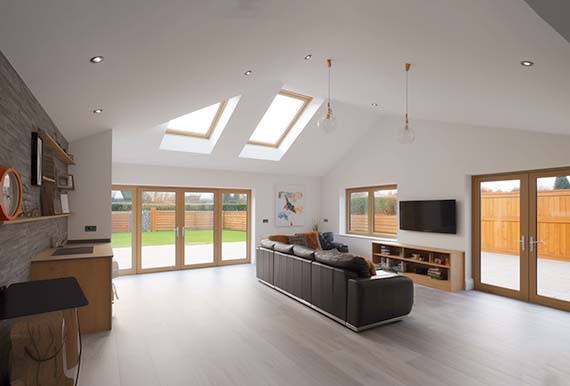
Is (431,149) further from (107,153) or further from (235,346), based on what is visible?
(107,153)

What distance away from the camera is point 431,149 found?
6504 millimetres

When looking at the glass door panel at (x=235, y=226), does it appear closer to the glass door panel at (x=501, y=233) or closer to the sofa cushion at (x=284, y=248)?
the sofa cushion at (x=284, y=248)

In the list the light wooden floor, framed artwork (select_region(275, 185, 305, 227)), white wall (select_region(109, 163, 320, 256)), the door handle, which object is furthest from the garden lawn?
the door handle

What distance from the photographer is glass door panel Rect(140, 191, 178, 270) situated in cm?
717

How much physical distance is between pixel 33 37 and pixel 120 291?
4640mm

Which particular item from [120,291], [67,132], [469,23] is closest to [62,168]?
[67,132]

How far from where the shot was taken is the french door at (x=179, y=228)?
700 cm

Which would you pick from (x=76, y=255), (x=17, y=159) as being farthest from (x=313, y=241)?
(x=17, y=159)

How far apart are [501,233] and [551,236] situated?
0.72 meters

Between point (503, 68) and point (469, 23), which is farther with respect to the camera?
point (503, 68)

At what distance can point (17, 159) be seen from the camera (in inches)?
104

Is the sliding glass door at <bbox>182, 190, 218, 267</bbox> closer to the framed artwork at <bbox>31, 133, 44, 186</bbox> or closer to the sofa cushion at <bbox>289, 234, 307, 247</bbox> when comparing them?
the sofa cushion at <bbox>289, 234, 307, 247</bbox>

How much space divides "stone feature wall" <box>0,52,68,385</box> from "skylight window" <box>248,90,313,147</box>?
4.23m

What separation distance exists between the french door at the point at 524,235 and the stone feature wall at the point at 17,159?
6343mm
